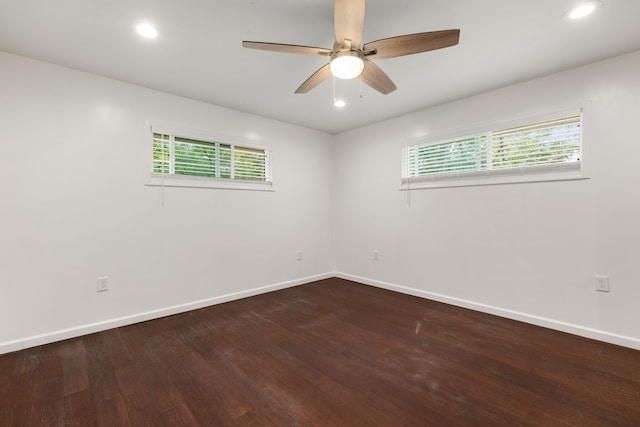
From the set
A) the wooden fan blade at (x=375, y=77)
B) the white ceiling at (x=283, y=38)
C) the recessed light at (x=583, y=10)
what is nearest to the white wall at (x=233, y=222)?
the white ceiling at (x=283, y=38)

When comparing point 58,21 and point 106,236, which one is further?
point 106,236

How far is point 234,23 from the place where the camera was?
200 centimetres

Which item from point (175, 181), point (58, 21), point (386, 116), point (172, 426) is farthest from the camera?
point (386, 116)

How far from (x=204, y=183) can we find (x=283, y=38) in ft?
6.42

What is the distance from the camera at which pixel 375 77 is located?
2.13m

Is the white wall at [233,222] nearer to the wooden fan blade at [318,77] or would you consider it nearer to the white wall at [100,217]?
the white wall at [100,217]

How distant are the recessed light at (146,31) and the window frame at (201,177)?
1.14 metres

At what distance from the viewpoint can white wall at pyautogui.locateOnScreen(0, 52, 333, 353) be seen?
2.40 meters

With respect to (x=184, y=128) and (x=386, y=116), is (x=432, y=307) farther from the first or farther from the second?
(x=184, y=128)

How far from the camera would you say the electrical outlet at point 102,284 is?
2.74m

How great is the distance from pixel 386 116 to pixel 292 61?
1937mm

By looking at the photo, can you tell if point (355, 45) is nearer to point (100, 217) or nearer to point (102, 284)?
point (100, 217)

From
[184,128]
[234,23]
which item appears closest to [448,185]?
[234,23]

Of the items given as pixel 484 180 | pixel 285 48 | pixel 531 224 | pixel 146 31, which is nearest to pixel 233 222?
pixel 146 31
